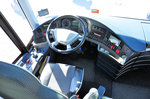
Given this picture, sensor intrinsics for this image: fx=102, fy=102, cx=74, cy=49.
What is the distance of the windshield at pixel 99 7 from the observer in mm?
1667

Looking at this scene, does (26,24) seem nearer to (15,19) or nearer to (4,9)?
(15,19)

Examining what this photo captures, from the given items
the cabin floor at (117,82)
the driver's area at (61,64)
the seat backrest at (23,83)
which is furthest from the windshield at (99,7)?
the seat backrest at (23,83)

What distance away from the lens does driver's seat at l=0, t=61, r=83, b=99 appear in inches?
28.4

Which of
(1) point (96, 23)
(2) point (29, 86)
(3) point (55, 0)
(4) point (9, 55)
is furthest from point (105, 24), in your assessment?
(4) point (9, 55)

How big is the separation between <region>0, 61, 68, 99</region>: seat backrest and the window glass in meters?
1.27

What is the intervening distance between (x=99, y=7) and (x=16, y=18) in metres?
1.60

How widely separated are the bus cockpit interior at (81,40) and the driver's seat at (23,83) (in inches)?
19.1

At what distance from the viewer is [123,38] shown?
155 cm

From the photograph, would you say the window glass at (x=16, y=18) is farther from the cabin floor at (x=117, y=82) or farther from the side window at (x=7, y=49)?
the cabin floor at (x=117, y=82)

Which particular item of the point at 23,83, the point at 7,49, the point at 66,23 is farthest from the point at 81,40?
the point at 7,49

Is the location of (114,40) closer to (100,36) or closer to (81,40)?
(100,36)

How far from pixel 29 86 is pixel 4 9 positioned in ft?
5.06

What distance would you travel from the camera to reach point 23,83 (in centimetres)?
72

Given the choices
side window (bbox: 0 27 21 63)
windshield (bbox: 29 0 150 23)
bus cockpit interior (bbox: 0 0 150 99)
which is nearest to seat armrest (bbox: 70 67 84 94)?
bus cockpit interior (bbox: 0 0 150 99)
